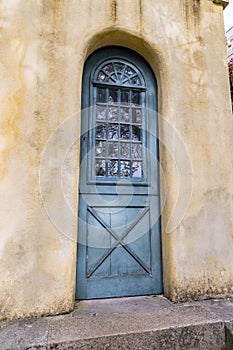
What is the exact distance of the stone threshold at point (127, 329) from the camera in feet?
6.91

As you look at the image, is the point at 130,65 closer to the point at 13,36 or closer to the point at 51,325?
the point at 13,36

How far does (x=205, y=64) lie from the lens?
11.9ft

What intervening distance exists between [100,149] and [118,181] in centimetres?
50

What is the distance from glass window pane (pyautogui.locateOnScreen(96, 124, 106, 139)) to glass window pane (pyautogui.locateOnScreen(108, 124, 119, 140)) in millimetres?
71

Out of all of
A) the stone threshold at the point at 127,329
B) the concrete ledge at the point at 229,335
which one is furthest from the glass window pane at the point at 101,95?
the concrete ledge at the point at 229,335

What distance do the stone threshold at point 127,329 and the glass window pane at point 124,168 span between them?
160 centimetres

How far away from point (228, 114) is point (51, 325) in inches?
137

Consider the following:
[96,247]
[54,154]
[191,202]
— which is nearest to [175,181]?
[191,202]

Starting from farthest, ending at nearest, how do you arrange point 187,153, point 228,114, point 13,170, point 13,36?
point 228,114 < point 187,153 < point 13,36 < point 13,170

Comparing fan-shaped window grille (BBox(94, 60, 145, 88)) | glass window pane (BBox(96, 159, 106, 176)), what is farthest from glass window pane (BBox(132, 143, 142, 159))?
fan-shaped window grille (BBox(94, 60, 145, 88))

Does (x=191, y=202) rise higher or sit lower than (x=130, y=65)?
lower

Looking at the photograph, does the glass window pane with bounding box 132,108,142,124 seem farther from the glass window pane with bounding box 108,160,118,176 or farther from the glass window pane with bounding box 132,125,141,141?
the glass window pane with bounding box 108,160,118,176

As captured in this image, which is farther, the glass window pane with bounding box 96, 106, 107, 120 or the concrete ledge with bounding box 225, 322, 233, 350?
the glass window pane with bounding box 96, 106, 107, 120

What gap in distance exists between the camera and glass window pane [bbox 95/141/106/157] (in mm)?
3308
